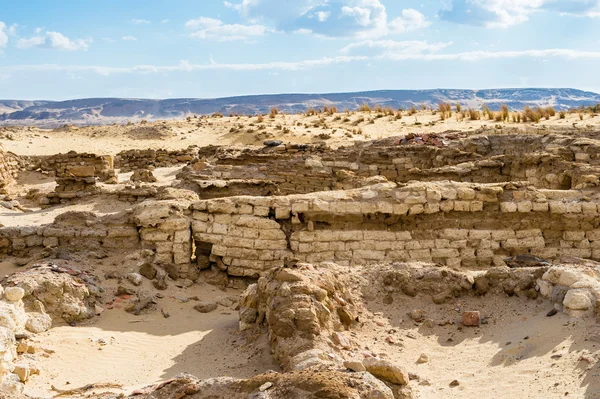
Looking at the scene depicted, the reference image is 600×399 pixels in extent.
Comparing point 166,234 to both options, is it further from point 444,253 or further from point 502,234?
point 502,234

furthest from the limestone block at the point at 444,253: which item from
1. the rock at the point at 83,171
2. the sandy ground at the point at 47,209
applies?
the rock at the point at 83,171

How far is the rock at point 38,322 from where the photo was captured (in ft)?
20.7

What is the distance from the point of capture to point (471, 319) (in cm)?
600

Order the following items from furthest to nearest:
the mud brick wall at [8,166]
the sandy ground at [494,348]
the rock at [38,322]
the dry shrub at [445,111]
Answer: the dry shrub at [445,111]
the mud brick wall at [8,166]
the rock at [38,322]
the sandy ground at [494,348]

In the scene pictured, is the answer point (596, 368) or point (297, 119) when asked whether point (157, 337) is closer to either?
point (596, 368)

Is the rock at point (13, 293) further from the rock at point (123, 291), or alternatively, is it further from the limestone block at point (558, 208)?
the limestone block at point (558, 208)

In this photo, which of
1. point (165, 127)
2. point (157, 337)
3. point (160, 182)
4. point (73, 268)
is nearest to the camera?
point (157, 337)

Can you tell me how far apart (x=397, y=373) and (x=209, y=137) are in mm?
27744

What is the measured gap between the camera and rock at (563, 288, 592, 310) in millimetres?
5480

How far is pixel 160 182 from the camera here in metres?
18.9

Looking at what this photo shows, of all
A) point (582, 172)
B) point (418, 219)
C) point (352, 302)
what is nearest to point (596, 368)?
point (352, 302)

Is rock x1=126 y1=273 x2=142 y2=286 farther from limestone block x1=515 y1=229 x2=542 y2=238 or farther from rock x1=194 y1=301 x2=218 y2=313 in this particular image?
limestone block x1=515 y1=229 x2=542 y2=238

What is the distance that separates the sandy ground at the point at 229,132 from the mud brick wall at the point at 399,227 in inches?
531

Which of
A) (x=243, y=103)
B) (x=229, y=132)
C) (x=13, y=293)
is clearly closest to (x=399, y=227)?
(x=13, y=293)
